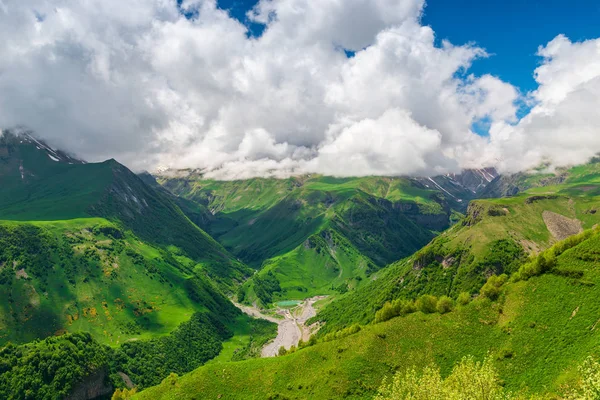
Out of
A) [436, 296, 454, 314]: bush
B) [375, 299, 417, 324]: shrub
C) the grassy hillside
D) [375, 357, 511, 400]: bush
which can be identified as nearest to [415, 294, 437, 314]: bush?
[436, 296, 454, 314]: bush

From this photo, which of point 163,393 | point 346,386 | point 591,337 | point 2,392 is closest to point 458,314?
point 591,337

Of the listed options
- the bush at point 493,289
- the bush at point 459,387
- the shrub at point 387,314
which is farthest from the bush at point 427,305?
the bush at point 459,387

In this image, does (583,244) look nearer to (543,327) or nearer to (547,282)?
(547,282)

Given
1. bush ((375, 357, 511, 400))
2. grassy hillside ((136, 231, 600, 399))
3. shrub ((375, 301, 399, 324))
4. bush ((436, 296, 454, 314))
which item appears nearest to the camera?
bush ((375, 357, 511, 400))

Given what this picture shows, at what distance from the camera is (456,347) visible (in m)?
124

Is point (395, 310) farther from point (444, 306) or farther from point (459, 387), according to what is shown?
point (459, 387)

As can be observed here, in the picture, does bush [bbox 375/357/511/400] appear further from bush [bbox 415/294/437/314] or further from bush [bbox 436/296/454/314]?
bush [bbox 415/294/437/314]

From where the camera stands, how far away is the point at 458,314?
136 meters

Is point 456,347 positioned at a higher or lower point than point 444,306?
lower

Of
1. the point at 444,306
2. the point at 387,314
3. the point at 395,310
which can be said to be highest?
the point at 444,306

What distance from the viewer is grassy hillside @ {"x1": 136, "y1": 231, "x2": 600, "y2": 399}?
344 ft

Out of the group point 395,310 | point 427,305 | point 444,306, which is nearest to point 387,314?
point 395,310

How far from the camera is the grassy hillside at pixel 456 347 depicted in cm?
10488

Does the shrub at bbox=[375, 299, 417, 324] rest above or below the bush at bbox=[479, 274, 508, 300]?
below
